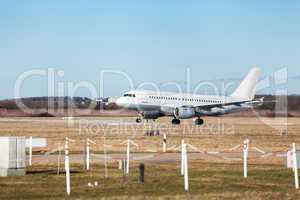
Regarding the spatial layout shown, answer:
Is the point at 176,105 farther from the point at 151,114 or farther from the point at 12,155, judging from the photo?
the point at 12,155

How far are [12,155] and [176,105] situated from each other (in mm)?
53122

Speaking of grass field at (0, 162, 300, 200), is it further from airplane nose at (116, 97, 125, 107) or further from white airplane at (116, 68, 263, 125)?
airplane nose at (116, 97, 125, 107)

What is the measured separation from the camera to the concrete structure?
21047 millimetres

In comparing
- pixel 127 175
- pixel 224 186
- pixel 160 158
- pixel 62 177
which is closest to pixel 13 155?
pixel 62 177

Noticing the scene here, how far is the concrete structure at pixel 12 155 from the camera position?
21.0 m

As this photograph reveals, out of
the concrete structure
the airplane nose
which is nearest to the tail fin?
the airplane nose

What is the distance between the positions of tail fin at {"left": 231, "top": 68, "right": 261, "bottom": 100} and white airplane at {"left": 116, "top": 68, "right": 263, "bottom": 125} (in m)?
4.19

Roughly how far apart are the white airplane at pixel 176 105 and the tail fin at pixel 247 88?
4.19 m

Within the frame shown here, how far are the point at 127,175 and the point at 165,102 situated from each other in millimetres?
51850

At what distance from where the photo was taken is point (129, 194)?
16750 millimetres

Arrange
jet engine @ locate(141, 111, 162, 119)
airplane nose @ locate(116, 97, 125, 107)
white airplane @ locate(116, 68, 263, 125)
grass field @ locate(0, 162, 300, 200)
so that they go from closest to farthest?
grass field @ locate(0, 162, 300, 200)
white airplane @ locate(116, 68, 263, 125)
airplane nose @ locate(116, 97, 125, 107)
jet engine @ locate(141, 111, 162, 119)

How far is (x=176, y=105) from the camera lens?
73.9m

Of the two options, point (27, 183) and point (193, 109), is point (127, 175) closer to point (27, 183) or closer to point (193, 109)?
point (27, 183)

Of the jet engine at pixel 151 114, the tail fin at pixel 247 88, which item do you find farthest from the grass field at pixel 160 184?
the tail fin at pixel 247 88
